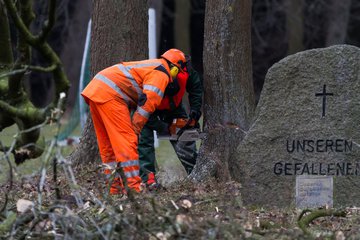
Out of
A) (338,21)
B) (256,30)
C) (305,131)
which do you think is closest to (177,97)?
(305,131)

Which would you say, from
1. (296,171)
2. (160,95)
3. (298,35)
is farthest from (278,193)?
(298,35)

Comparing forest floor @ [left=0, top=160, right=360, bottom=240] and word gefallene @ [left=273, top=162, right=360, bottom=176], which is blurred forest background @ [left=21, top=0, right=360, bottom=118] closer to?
word gefallene @ [left=273, top=162, right=360, bottom=176]

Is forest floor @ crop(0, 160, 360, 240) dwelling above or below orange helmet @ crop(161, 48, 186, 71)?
below

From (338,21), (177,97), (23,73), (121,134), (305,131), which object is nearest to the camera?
(23,73)

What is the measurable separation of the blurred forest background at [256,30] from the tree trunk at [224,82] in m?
17.5

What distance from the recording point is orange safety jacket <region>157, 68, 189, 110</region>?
34.4ft

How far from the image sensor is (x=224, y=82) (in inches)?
422

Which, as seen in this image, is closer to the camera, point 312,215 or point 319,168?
point 312,215

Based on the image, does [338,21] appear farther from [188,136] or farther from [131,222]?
[131,222]

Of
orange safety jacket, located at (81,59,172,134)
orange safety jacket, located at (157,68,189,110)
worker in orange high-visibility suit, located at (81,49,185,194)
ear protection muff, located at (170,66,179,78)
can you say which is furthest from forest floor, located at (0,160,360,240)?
orange safety jacket, located at (157,68,189,110)

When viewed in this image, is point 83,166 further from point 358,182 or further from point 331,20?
point 331,20

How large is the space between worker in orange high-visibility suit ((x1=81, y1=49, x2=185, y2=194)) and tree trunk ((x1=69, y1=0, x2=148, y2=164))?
1394mm

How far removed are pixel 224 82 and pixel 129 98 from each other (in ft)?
3.69

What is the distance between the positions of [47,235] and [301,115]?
357 cm
